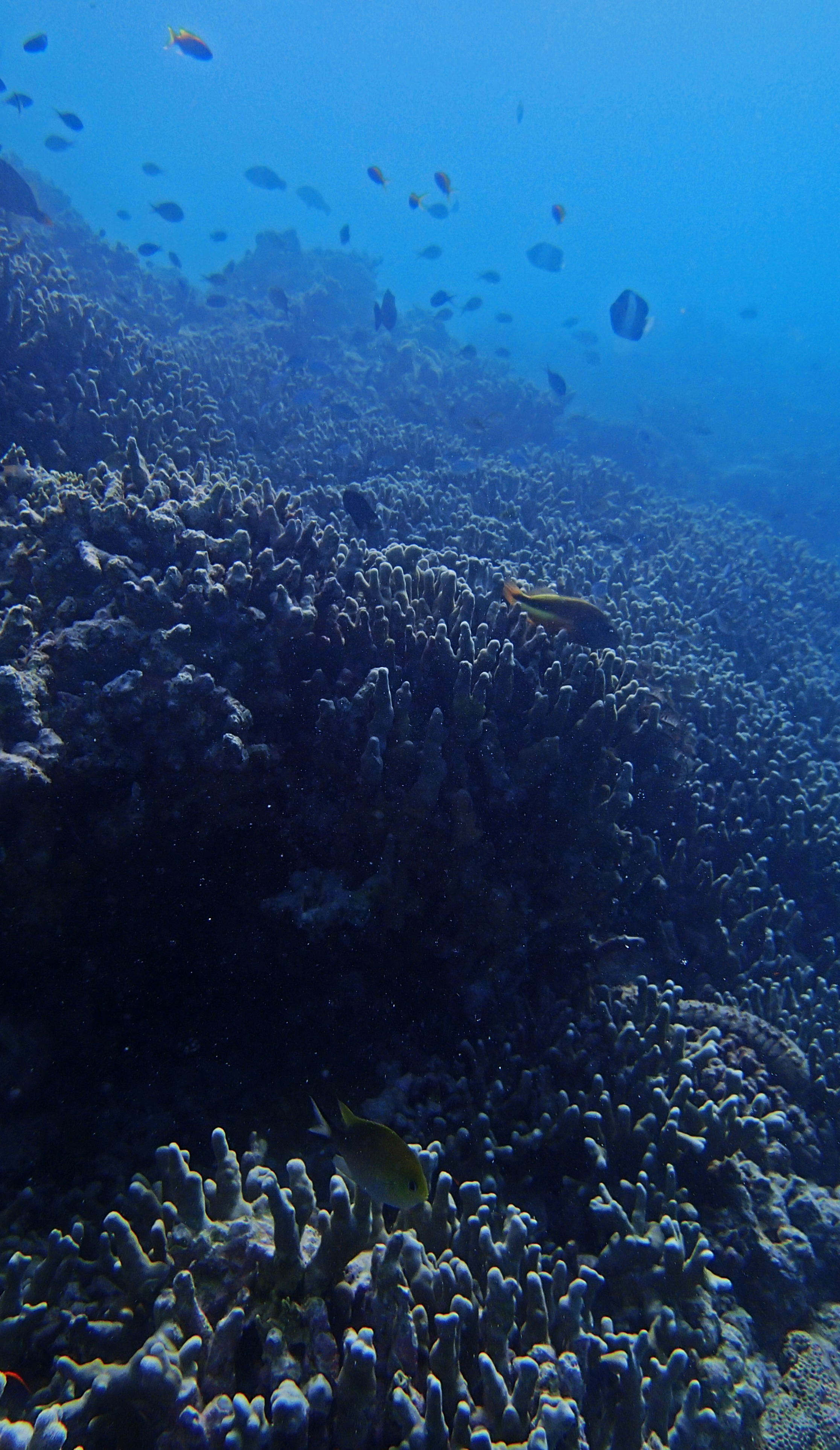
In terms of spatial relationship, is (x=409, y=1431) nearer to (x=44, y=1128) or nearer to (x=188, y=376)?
(x=44, y=1128)

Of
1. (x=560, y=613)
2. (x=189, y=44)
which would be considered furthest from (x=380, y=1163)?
(x=189, y=44)

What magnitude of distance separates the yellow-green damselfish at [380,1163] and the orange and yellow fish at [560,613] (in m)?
3.08

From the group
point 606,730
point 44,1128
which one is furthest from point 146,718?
point 606,730

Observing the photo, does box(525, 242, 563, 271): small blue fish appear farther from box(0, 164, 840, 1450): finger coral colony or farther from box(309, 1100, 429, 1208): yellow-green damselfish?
box(309, 1100, 429, 1208): yellow-green damselfish

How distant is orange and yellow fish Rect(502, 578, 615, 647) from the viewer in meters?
4.11

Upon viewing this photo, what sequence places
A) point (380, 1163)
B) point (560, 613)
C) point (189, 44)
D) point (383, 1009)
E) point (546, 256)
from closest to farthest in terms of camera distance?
point (380, 1163) → point (383, 1009) → point (560, 613) → point (189, 44) → point (546, 256)

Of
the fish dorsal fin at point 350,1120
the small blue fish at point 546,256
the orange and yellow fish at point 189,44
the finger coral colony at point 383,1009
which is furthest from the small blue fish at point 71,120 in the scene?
the fish dorsal fin at point 350,1120

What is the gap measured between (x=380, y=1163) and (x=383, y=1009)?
4.06 feet

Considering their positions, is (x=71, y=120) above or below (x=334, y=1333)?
above

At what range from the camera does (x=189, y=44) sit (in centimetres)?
1069

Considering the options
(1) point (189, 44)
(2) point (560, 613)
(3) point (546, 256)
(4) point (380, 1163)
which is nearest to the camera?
(4) point (380, 1163)

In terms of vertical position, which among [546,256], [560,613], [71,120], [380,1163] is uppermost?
[546,256]

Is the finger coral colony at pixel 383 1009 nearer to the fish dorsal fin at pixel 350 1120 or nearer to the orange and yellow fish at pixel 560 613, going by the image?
the orange and yellow fish at pixel 560 613

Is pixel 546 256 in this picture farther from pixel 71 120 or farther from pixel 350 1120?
pixel 350 1120
